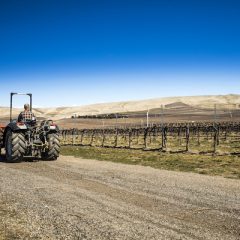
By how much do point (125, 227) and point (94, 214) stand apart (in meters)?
1.07

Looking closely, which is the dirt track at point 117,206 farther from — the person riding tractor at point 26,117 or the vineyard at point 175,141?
the vineyard at point 175,141

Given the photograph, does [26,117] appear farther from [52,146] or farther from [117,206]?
[117,206]

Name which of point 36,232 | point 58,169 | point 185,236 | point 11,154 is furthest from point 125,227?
point 11,154

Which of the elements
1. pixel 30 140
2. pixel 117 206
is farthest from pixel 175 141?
pixel 117 206

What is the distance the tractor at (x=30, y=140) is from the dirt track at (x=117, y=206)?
323 centimetres

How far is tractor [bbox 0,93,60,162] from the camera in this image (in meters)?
15.8

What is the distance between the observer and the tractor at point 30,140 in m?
15.8

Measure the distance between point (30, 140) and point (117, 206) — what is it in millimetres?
9428

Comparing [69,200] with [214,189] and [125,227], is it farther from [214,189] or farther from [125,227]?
[214,189]

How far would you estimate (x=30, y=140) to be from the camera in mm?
16547

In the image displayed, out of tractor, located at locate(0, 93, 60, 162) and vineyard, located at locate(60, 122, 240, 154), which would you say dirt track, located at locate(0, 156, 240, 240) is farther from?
vineyard, located at locate(60, 122, 240, 154)

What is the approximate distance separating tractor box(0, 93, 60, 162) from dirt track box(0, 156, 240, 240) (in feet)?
10.6

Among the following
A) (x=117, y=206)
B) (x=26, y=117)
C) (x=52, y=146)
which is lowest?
(x=117, y=206)

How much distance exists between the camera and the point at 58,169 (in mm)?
14078
